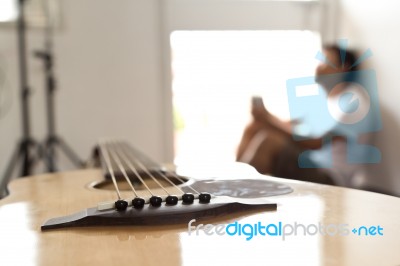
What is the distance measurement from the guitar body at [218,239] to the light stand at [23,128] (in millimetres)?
1459

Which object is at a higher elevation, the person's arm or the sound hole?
the person's arm

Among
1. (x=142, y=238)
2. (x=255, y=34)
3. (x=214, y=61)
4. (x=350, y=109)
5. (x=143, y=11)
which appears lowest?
(x=142, y=238)

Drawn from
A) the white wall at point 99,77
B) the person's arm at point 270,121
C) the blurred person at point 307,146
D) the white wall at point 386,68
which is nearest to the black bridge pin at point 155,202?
the blurred person at point 307,146

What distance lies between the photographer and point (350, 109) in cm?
121

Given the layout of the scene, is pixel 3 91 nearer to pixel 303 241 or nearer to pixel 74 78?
pixel 74 78

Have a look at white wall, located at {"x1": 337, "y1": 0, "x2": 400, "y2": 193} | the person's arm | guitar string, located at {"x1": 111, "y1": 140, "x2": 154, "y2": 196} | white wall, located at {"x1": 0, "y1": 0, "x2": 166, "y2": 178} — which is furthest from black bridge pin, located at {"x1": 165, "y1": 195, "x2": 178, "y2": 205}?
white wall, located at {"x1": 0, "y1": 0, "x2": 166, "y2": 178}

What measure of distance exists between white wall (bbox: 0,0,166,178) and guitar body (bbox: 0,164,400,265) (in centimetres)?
160

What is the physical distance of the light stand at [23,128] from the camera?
78.3 inches

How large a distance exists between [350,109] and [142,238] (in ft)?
3.07

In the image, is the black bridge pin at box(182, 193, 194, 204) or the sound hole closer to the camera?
the black bridge pin at box(182, 193, 194, 204)

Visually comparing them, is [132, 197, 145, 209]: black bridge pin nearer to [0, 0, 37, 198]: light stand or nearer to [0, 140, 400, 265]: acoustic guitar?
[0, 140, 400, 265]: acoustic guitar

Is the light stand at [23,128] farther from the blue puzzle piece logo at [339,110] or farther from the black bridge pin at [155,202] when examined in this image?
the black bridge pin at [155,202]

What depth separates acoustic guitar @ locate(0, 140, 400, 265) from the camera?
403 millimetres

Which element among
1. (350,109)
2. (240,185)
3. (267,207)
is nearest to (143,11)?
(350,109)
